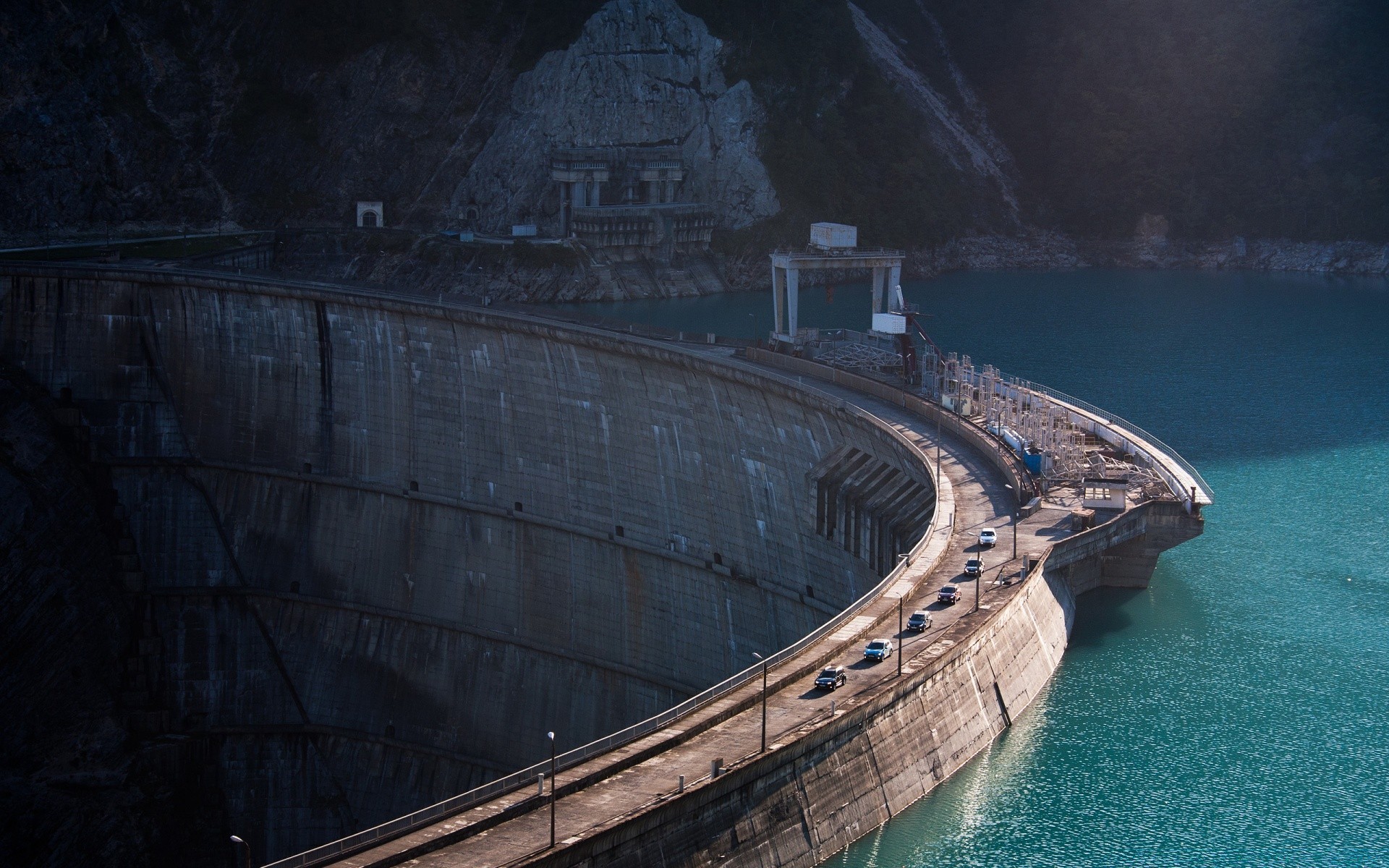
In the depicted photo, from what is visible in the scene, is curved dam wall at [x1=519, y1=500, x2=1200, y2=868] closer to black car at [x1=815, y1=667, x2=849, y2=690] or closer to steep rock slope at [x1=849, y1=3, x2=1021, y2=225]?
black car at [x1=815, y1=667, x2=849, y2=690]

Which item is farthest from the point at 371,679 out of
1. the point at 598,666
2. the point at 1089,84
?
the point at 1089,84

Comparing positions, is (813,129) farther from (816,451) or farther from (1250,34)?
(816,451)

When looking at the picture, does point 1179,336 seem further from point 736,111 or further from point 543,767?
point 543,767

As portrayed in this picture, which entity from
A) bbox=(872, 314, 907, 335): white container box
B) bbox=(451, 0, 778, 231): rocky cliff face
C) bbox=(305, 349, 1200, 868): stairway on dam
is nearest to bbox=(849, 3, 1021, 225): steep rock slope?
bbox=(451, 0, 778, 231): rocky cliff face

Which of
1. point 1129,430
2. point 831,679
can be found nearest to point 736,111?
point 1129,430

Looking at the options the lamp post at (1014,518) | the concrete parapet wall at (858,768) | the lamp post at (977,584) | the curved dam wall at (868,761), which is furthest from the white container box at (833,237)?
the concrete parapet wall at (858,768)
